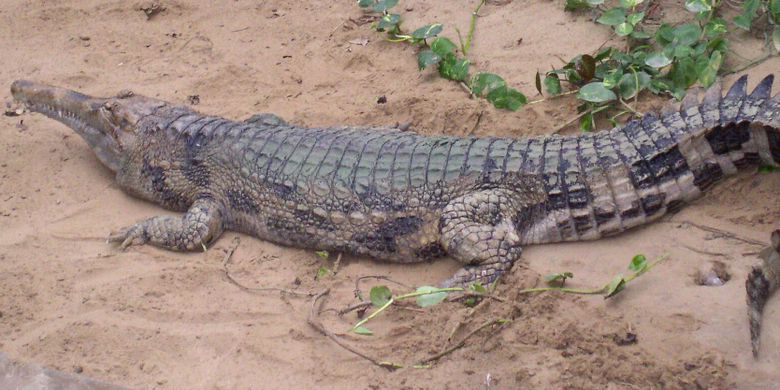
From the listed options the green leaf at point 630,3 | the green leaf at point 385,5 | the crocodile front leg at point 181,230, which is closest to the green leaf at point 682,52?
the green leaf at point 630,3

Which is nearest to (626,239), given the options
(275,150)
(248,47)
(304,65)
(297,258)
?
(297,258)

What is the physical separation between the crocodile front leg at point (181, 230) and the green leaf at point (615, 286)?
2.27m

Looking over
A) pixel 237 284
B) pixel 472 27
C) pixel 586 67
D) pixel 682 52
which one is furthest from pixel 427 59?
pixel 237 284

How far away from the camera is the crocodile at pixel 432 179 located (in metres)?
3.85

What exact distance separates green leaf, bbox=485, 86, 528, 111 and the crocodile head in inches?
86.6

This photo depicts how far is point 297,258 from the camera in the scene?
14.4ft

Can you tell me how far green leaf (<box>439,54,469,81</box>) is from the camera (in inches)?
213

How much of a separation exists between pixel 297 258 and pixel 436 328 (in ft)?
3.63

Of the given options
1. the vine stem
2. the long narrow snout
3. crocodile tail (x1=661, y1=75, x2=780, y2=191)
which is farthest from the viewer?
the long narrow snout

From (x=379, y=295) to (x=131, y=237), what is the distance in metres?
1.72

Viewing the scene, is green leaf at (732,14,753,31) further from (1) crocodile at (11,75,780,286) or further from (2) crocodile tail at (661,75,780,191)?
(2) crocodile tail at (661,75,780,191)

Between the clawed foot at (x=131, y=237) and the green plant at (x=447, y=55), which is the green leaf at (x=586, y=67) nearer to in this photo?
the green plant at (x=447, y=55)

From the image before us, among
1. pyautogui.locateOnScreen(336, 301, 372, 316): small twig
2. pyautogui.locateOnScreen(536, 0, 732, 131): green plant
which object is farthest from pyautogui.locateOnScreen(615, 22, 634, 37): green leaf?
pyautogui.locateOnScreen(336, 301, 372, 316): small twig

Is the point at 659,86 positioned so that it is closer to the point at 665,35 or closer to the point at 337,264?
the point at 665,35
